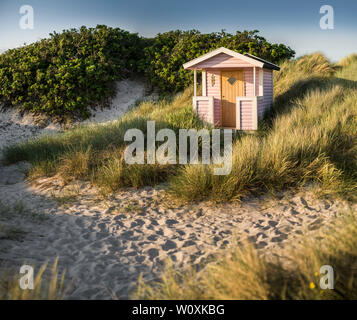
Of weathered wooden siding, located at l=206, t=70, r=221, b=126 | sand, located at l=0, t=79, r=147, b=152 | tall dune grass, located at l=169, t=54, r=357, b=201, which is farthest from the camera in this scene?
sand, located at l=0, t=79, r=147, b=152

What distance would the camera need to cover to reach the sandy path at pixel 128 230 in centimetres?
491

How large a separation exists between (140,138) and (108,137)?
35.1 inches

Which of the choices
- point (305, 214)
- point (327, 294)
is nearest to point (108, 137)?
point (305, 214)

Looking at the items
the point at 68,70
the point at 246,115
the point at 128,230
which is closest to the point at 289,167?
the point at 128,230

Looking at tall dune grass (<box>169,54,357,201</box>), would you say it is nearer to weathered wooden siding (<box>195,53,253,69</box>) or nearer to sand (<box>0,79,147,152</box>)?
weathered wooden siding (<box>195,53,253,69</box>)

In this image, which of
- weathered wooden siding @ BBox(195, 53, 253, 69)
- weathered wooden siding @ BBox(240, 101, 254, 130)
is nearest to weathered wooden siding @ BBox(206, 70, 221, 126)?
weathered wooden siding @ BBox(195, 53, 253, 69)

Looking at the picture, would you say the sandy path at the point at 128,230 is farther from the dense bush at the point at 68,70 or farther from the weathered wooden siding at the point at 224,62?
the dense bush at the point at 68,70

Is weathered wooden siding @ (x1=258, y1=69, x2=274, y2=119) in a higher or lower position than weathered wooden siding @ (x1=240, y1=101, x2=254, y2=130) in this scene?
higher

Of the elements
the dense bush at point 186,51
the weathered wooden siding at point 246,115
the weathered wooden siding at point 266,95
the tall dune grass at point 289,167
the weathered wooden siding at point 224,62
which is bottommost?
the tall dune grass at point 289,167

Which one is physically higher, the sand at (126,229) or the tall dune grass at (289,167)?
the tall dune grass at (289,167)

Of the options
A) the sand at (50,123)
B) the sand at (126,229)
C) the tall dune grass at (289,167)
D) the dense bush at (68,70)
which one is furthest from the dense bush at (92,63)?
the sand at (126,229)

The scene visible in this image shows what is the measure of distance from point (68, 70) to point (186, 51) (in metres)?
5.61

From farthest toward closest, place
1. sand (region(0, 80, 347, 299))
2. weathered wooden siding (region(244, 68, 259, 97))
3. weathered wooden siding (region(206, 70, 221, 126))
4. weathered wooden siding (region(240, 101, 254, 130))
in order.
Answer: weathered wooden siding (region(206, 70, 221, 126)), weathered wooden siding (region(244, 68, 259, 97)), weathered wooden siding (region(240, 101, 254, 130)), sand (region(0, 80, 347, 299))

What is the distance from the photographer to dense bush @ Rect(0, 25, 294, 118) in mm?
17219
